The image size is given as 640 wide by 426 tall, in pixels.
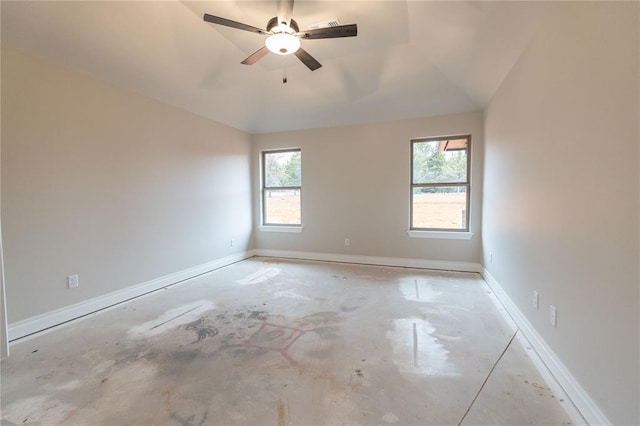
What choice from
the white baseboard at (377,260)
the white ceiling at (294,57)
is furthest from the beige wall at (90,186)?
the white baseboard at (377,260)

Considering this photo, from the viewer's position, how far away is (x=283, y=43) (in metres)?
2.25

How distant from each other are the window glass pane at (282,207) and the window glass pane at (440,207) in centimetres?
224

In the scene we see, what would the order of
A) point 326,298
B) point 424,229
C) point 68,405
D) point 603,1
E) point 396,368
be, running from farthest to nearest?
point 424,229, point 326,298, point 396,368, point 68,405, point 603,1

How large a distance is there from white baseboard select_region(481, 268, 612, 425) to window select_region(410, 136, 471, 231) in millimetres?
1860

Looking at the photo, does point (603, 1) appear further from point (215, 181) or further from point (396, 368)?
point (215, 181)

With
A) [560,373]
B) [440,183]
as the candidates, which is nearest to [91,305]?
[560,373]

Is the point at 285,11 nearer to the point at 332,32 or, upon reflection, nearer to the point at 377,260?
the point at 332,32

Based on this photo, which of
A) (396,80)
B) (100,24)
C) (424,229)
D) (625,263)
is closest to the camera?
→ (625,263)

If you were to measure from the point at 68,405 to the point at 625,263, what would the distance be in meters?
2.99

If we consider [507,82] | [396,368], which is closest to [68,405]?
[396,368]

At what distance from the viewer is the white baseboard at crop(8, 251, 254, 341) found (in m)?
2.36

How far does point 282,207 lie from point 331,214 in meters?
1.10

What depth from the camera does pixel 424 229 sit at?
452cm

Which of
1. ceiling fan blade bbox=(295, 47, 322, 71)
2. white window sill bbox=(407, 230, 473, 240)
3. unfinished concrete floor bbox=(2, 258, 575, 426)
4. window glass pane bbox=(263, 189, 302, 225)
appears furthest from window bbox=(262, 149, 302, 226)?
ceiling fan blade bbox=(295, 47, 322, 71)
